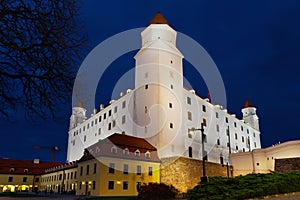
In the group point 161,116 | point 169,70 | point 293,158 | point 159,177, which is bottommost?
point 159,177

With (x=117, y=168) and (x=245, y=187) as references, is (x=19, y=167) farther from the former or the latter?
(x=245, y=187)

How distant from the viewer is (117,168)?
28484 millimetres

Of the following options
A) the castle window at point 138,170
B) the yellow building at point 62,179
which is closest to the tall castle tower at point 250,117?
the castle window at point 138,170

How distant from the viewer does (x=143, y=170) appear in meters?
30.7

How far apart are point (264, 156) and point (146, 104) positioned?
20.6 m

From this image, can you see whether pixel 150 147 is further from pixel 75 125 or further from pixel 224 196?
pixel 75 125

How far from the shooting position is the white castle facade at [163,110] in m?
36.2

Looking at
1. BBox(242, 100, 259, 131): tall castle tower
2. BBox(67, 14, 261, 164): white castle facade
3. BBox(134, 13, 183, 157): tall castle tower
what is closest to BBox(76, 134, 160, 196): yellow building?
BBox(67, 14, 261, 164): white castle facade

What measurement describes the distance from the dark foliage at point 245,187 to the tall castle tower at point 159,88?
68.8ft

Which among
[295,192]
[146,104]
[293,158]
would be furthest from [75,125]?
[295,192]

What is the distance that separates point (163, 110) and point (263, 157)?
18.1m

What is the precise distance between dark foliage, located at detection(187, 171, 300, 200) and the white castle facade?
20.9 m

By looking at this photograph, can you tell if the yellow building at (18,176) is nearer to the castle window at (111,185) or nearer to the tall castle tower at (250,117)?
the castle window at (111,185)

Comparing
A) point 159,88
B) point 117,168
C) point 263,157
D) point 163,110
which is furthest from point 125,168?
point 263,157
